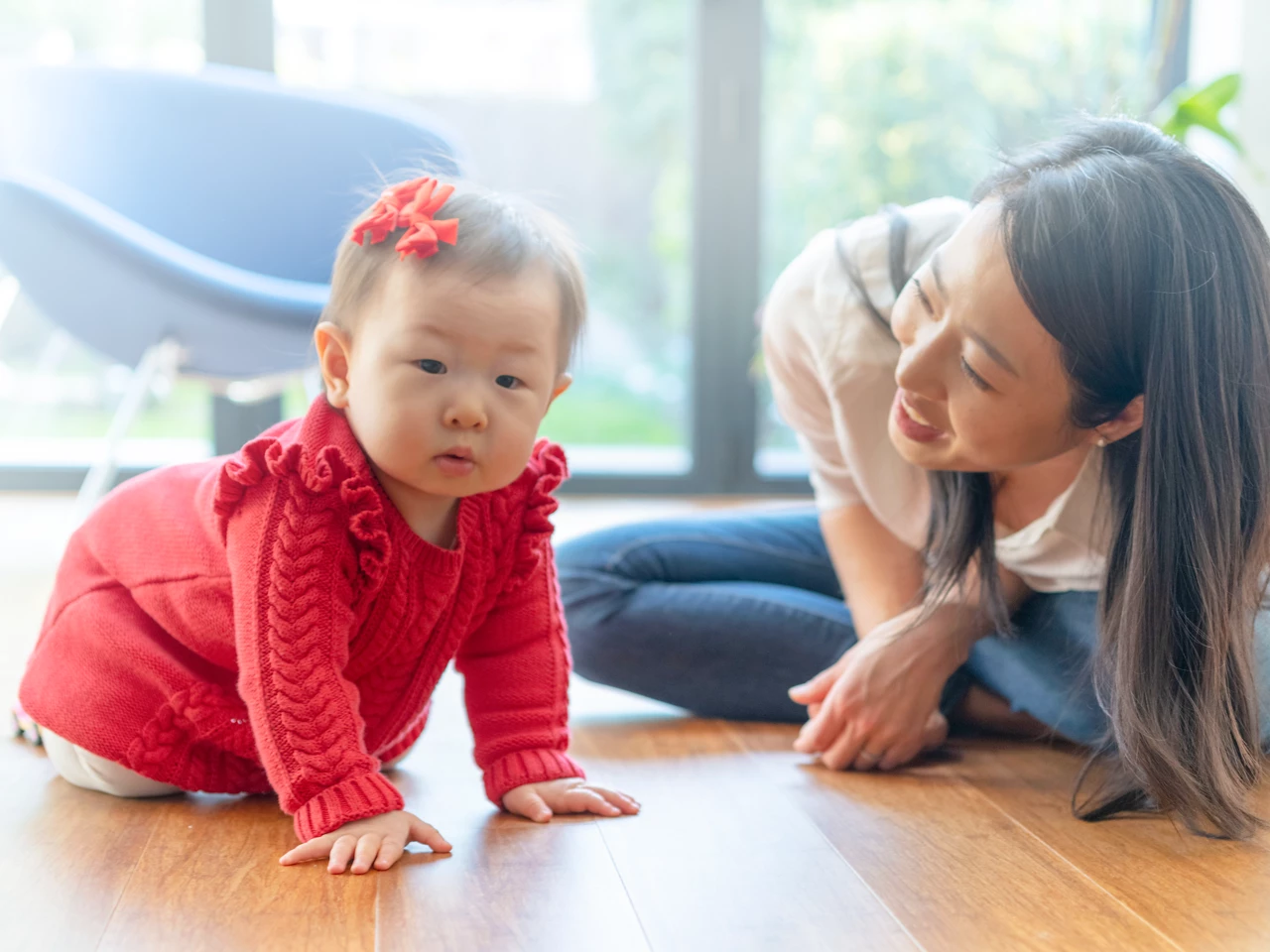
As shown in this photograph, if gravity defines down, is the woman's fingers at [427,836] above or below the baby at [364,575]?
below

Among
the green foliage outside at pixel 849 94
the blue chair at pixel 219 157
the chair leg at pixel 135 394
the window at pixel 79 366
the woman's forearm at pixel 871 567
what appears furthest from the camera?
the green foliage outside at pixel 849 94

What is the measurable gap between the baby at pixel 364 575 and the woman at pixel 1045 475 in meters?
0.30

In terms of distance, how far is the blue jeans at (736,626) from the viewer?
4.19ft

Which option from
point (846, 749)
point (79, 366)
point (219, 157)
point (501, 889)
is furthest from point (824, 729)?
point (79, 366)

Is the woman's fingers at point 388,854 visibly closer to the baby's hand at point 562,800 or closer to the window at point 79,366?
the baby's hand at point 562,800

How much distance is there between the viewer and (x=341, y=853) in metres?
0.91

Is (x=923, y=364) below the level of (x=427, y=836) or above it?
above

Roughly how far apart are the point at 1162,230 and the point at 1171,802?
447mm

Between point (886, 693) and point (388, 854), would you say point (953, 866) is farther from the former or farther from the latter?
point (388, 854)

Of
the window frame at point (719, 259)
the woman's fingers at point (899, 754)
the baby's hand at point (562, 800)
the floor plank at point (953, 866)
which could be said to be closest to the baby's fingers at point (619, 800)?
the baby's hand at point (562, 800)

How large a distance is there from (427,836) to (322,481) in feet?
0.92

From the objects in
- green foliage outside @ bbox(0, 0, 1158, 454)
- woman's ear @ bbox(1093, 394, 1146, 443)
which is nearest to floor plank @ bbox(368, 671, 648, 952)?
woman's ear @ bbox(1093, 394, 1146, 443)

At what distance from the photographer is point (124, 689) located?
3.44 feet

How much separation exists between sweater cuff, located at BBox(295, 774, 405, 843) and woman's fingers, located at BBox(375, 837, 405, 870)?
3 centimetres
